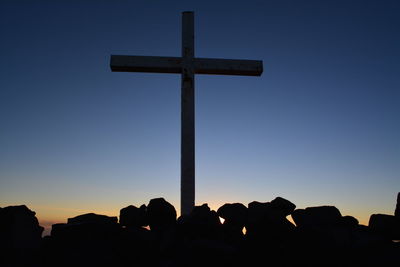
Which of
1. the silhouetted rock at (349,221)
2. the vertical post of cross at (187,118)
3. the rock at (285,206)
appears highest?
the vertical post of cross at (187,118)

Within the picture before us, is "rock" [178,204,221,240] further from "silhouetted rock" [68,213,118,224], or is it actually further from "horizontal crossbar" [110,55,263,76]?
"horizontal crossbar" [110,55,263,76]

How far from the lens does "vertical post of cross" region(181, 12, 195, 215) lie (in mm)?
7891

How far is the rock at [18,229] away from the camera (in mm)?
4656

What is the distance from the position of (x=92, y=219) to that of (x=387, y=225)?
3.69 meters

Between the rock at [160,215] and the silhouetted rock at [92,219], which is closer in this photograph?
the silhouetted rock at [92,219]

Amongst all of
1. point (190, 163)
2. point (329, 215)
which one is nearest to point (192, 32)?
point (190, 163)

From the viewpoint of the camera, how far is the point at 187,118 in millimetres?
8484

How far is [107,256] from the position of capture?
437 centimetres

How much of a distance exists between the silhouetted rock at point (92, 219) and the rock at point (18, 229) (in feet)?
1.41

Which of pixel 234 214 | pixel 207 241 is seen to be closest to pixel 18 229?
pixel 207 241

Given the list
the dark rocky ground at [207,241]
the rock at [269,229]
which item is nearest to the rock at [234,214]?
the dark rocky ground at [207,241]

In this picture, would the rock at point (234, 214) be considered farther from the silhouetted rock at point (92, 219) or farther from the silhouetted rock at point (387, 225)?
the silhouetted rock at point (387, 225)

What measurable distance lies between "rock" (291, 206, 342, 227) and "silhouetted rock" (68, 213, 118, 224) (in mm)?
2352

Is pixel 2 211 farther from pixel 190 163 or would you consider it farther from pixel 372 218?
pixel 372 218
